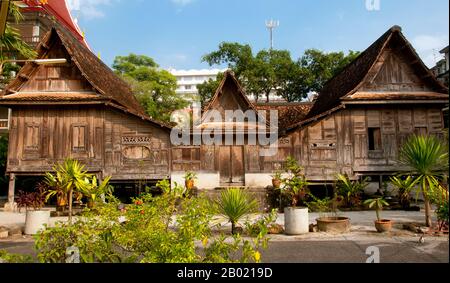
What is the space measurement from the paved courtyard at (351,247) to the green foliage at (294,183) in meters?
2.01

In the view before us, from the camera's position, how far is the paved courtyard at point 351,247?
6.37 meters

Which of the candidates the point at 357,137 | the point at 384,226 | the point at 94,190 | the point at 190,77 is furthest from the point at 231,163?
the point at 190,77

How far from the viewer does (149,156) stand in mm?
15922

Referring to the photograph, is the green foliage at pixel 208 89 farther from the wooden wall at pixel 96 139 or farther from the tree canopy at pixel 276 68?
the wooden wall at pixel 96 139

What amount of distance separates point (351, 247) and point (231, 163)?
926 cm

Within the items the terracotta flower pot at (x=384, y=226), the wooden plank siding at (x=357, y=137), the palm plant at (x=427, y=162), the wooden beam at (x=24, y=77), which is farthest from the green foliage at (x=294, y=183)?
the wooden beam at (x=24, y=77)

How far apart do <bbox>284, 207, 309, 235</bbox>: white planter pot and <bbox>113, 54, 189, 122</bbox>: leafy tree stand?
20.9 metres

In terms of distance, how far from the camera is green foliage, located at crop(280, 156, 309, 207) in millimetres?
10812

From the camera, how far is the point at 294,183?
10664 mm
